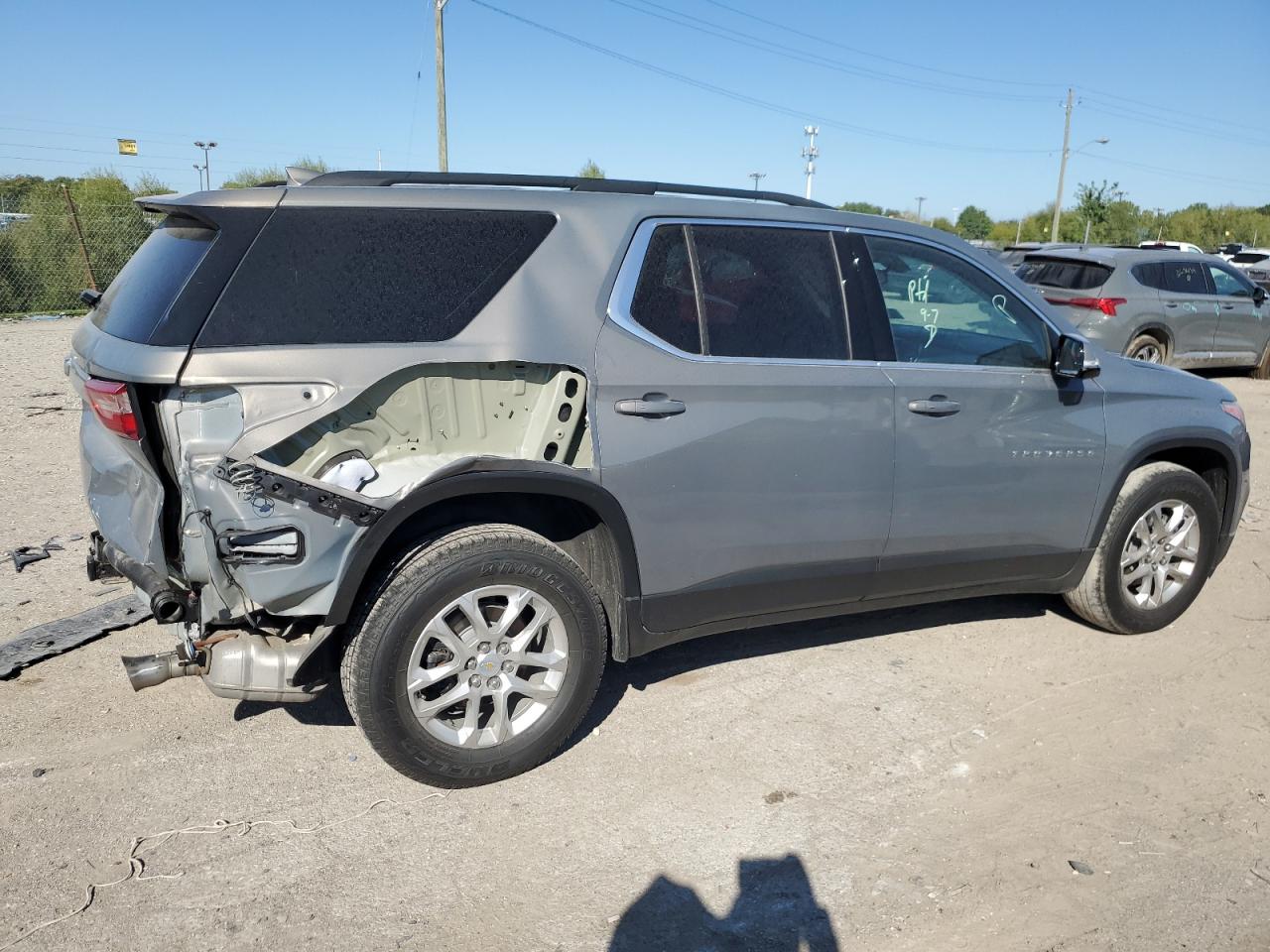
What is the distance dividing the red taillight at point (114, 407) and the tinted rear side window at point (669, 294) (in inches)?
64.9

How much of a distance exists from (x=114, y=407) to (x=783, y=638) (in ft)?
9.97

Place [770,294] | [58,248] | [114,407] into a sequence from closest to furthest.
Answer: [114,407] → [770,294] → [58,248]

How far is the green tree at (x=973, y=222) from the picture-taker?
74.8 metres

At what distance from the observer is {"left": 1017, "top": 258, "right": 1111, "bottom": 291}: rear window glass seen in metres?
12.0

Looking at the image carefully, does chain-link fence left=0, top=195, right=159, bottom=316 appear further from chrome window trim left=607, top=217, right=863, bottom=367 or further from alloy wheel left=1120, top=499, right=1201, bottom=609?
alloy wheel left=1120, top=499, right=1201, bottom=609

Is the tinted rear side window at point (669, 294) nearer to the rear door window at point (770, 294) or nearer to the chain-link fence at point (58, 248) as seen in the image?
the rear door window at point (770, 294)

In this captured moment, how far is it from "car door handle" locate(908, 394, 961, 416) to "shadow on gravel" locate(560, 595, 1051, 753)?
1.32m

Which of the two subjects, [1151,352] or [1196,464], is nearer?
[1196,464]

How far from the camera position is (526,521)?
3.63 meters

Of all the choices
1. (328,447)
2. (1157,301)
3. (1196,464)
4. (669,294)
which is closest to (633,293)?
(669,294)

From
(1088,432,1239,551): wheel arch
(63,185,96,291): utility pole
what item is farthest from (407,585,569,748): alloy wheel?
(63,185,96,291): utility pole

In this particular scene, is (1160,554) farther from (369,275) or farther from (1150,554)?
(369,275)

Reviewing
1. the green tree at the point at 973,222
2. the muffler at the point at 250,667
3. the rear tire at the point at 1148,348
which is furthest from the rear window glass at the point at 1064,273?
the green tree at the point at 973,222

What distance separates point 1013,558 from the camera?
173 inches
